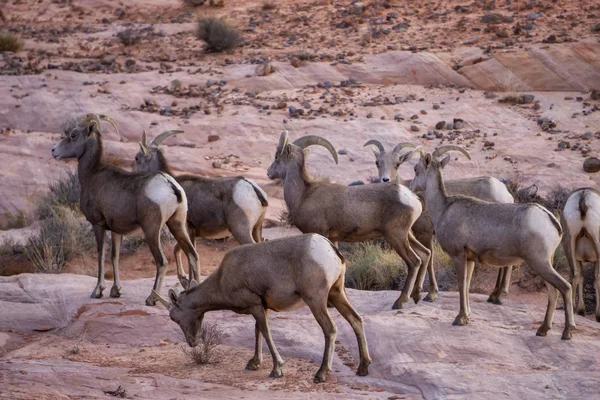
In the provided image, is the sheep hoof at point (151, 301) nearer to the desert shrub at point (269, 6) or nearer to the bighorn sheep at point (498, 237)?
the bighorn sheep at point (498, 237)

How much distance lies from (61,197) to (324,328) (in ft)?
36.2

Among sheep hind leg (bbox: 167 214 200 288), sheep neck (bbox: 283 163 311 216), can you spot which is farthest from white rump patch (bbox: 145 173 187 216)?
sheep neck (bbox: 283 163 311 216)

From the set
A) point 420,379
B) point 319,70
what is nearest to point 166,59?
point 319,70

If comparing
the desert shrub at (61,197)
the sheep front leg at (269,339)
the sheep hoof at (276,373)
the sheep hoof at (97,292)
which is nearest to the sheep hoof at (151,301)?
the sheep hoof at (97,292)

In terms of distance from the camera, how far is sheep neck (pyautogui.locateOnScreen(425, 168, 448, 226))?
11594 millimetres

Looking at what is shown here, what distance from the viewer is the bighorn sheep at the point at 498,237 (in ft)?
33.7

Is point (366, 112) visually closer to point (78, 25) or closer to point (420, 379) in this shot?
point (78, 25)

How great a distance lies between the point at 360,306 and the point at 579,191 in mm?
3082

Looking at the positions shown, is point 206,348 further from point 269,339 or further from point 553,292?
point 553,292

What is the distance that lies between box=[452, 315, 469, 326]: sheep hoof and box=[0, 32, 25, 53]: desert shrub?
72.2 ft

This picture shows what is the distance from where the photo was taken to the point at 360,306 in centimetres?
1212

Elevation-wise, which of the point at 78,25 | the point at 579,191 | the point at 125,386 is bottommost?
the point at 78,25

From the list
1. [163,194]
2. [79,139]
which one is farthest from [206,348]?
[79,139]

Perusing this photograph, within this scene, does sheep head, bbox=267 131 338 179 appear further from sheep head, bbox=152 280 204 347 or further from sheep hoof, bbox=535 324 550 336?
sheep hoof, bbox=535 324 550 336
